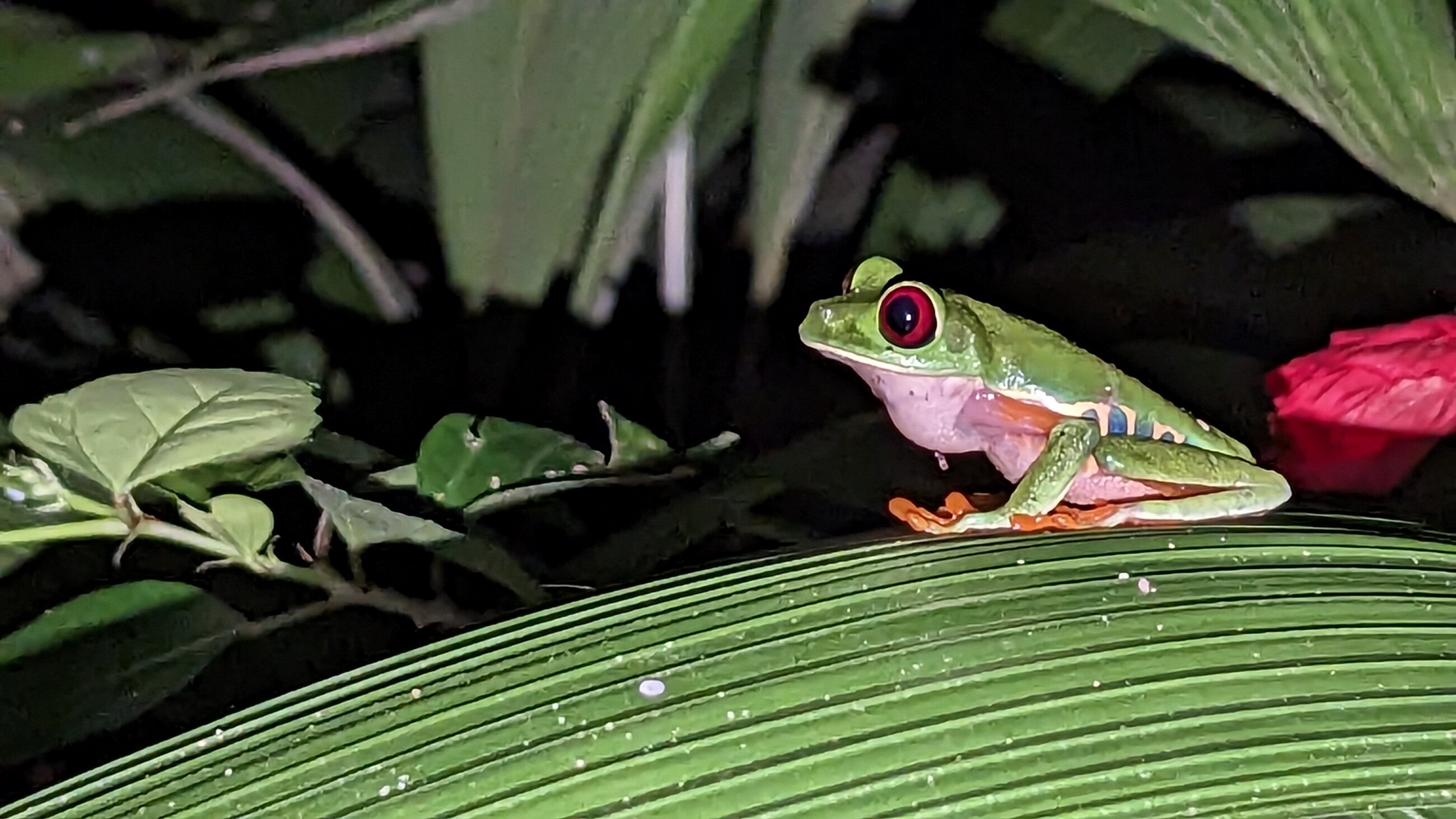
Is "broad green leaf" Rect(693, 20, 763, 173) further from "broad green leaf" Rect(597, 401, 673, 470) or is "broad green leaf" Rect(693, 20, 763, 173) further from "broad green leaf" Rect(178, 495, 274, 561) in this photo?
"broad green leaf" Rect(178, 495, 274, 561)

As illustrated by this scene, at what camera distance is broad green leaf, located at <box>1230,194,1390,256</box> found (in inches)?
35.2

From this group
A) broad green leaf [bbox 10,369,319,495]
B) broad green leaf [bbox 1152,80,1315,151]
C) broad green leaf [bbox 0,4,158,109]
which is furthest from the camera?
broad green leaf [bbox 1152,80,1315,151]

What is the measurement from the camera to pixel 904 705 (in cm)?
25

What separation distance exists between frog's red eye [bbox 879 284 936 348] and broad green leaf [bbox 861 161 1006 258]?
47 cm

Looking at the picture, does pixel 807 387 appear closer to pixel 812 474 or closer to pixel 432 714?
pixel 812 474

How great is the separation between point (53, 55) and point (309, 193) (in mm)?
190

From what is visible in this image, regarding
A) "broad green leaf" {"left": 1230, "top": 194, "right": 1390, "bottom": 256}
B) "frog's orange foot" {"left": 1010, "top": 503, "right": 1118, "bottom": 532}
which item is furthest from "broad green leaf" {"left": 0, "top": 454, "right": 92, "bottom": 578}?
"broad green leaf" {"left": 1230, "top": 194, "right": 1390, "bottom": 256}

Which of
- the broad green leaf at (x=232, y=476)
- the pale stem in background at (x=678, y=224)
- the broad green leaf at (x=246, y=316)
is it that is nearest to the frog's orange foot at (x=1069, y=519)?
the broad green leaf at (x=232, y=476)

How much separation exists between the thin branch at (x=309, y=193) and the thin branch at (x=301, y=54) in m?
0.04

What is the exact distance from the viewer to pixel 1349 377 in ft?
1.52

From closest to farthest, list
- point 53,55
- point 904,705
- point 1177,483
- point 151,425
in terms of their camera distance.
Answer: point 904,705, point 151,425, point 1177,483, point 53,55

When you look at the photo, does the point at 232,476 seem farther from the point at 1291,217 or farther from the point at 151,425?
the point at 1291,217

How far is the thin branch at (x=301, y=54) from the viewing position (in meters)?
0.73

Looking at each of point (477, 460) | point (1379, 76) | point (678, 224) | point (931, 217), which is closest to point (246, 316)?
point (678, 224)
